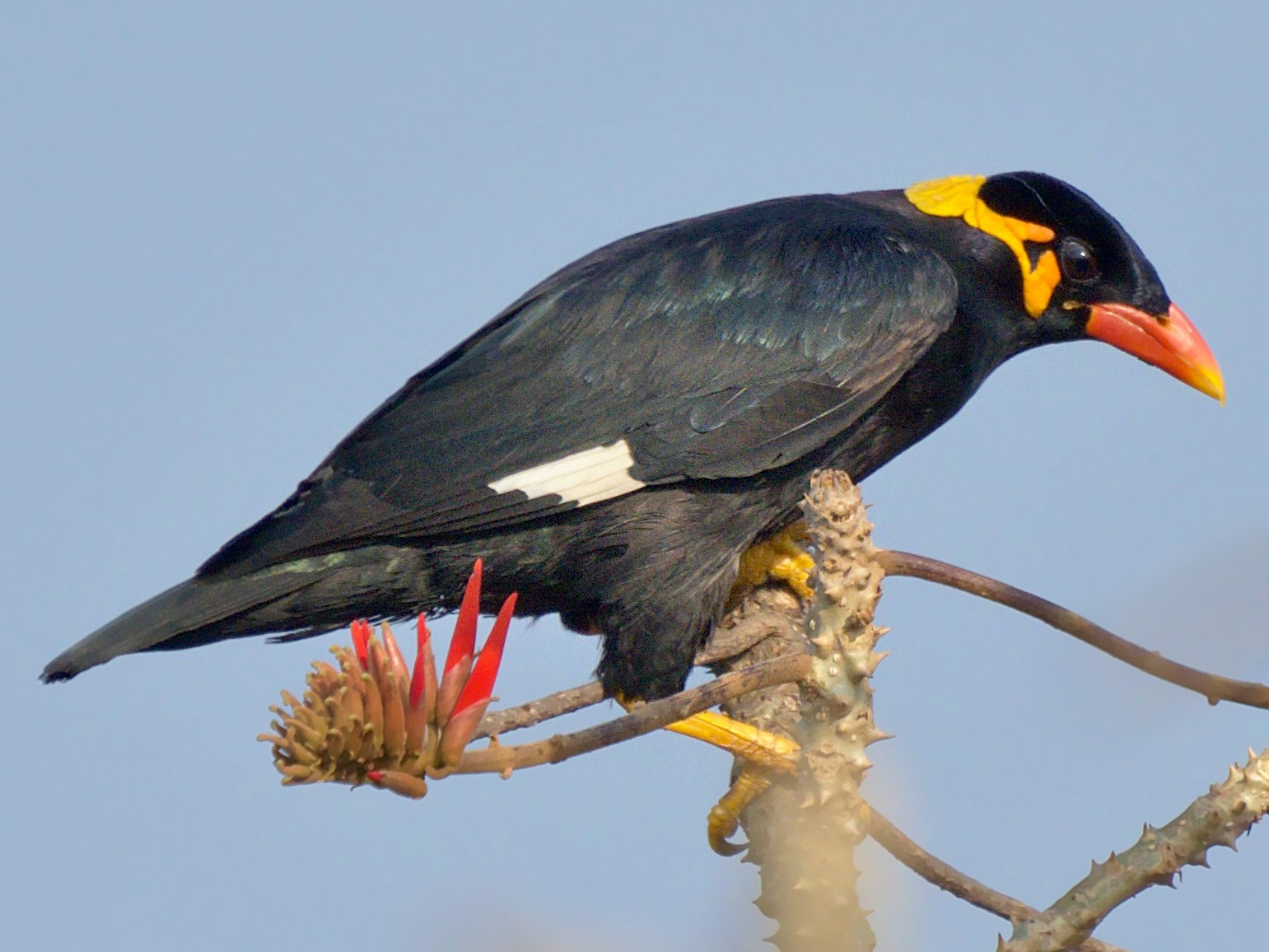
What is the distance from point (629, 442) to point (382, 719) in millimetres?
2062

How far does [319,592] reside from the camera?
3941 millimetres

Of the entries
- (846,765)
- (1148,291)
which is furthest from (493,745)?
(1148,291)

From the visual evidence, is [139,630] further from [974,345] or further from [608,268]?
[974,345]

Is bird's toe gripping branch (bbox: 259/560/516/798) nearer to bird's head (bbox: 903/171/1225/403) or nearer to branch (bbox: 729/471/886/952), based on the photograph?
branch (bbox: 729/471/886/952)

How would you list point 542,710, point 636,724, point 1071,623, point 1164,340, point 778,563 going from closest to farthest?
point 636,724
point 1071,623
point 542,710
point 778,563
point 1164,340

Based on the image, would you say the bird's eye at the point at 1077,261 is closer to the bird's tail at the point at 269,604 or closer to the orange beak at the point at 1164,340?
the orange beak at the point at 1164,340

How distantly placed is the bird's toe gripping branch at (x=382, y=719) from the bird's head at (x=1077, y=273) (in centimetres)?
300

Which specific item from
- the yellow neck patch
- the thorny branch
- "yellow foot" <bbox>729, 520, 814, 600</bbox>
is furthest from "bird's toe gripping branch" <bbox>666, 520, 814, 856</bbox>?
the yellow neck patch

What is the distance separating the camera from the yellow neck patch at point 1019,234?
4.67 m

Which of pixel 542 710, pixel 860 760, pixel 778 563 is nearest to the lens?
pixel 860 760

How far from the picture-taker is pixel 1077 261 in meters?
4.70

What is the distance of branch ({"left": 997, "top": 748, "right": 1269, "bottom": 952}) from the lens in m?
2.53

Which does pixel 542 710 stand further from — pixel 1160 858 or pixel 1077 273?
pixel 1077 273

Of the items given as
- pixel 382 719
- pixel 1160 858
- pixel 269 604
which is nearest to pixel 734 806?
pixel 269 604
